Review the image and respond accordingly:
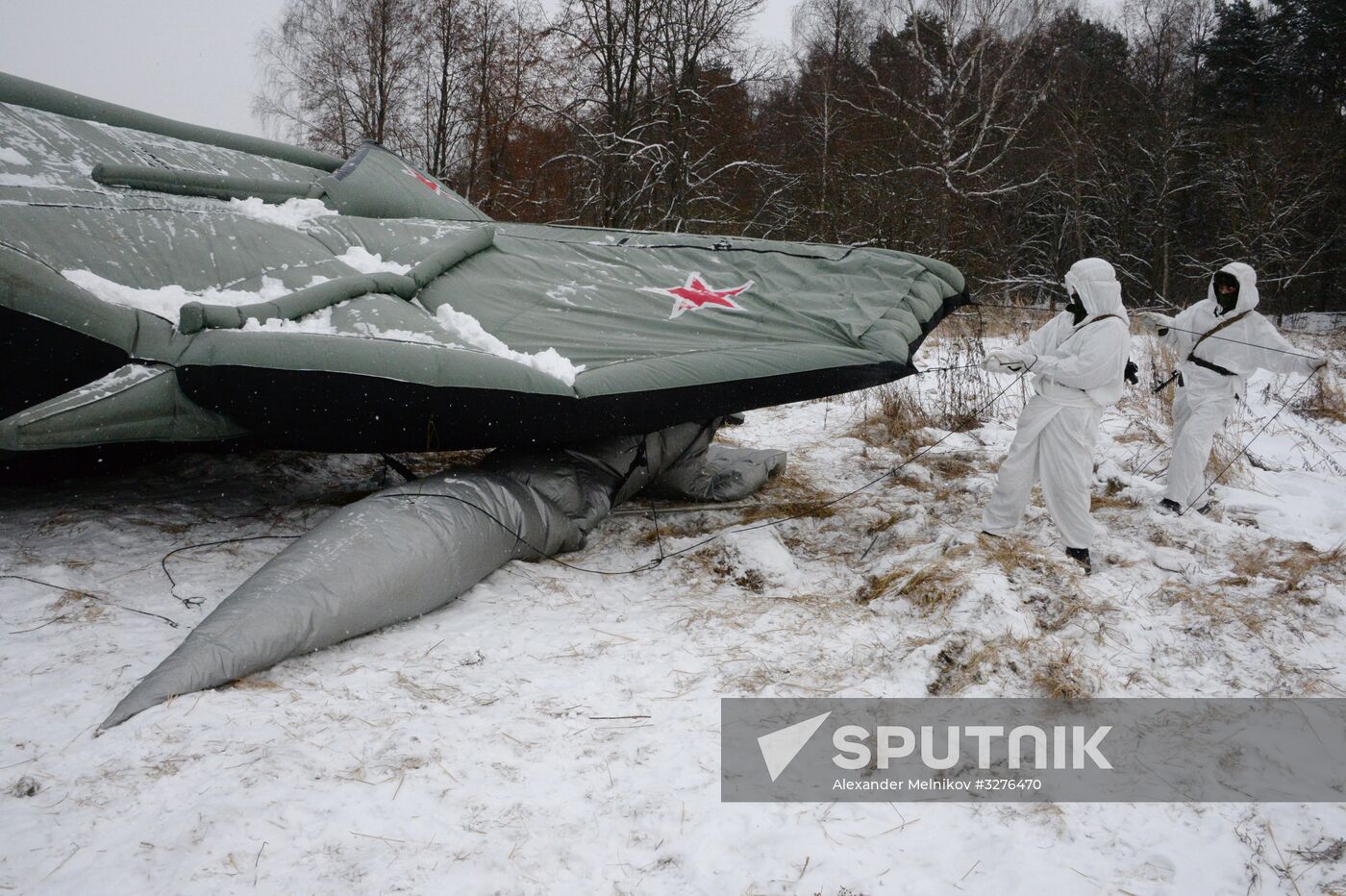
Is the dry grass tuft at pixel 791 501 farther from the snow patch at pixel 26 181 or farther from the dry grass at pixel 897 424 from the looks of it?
the snow patch at pixel 26 181

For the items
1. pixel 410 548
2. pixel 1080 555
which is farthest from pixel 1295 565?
pixel 410 548

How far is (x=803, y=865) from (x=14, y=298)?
337cm

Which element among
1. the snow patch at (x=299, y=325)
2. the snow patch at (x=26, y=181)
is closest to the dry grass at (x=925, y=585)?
the snow patch at (x=299, y=325)

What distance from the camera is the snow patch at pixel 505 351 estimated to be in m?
3.66

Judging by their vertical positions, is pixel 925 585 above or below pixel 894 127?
below

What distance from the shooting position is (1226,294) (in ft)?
17.0

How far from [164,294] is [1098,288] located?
4450 mm

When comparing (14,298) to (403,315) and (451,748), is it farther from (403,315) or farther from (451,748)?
(451,748)

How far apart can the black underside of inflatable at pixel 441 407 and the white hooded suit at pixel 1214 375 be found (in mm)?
2305

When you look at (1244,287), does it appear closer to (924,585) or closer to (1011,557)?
(1011,557)

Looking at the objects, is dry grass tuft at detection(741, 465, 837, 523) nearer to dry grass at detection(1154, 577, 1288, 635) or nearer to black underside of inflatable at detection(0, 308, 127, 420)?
dry grass at detection(1154, 577, 1288, 635)

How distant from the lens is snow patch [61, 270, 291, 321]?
3.29m

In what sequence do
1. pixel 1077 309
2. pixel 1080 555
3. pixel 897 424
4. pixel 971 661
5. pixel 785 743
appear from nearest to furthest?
1. pixel 785 743
2. pixel 971 661
3. pixel 1080 555
4. pixel 1077 309
5. pixel 897 424

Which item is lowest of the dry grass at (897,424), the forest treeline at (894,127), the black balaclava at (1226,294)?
the dry grass at (897,424)
